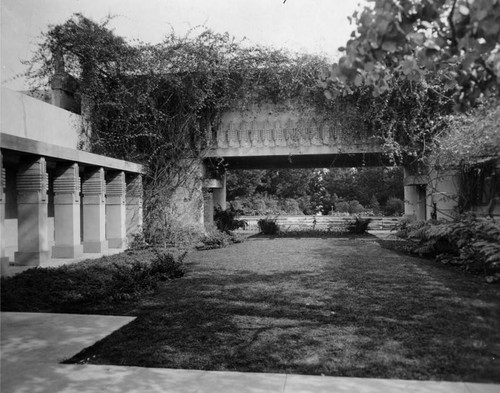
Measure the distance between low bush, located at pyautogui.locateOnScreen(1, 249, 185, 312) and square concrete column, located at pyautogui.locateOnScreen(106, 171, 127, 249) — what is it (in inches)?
103

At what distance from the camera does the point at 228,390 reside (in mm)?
2592

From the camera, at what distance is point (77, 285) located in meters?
5.59

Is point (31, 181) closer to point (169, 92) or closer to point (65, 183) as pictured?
point (65, 183)

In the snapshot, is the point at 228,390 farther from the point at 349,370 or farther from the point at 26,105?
the point at 26,105

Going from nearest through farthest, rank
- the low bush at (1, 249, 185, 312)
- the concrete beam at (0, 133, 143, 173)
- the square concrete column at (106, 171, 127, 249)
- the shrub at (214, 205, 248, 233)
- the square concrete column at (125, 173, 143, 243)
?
the low bush at (1, 249, 185, 312) < the concrete beam at (0, 133, 143, 173) < the square concrete column at (106, 171, 127, 249) < the square concrete column at (125, 173, 143, 243) < the shrub at (214, 205, 248, 233)

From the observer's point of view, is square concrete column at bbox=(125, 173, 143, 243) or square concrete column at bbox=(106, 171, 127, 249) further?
square concrete column at bbox=(125, 173, 143, 243)

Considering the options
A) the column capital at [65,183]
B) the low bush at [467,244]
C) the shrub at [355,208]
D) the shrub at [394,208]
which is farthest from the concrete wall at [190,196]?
the shrub at [355,208]

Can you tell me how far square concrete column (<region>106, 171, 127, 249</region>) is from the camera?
9.56 m

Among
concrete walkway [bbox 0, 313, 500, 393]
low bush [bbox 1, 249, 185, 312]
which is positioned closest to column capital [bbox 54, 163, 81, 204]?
low bush [bbox 1, 249, 185, 312]

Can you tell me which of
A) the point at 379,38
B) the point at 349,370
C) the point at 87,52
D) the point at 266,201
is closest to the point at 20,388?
the point at 349,370

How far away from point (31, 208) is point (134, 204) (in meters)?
4.00

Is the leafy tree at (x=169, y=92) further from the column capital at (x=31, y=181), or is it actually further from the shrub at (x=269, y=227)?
the column capital at (x=31, y=181)

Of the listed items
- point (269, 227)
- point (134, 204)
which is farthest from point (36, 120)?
point (269, 227)

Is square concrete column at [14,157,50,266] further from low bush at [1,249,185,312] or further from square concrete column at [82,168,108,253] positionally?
square concrete column at [82,168,108,253]
